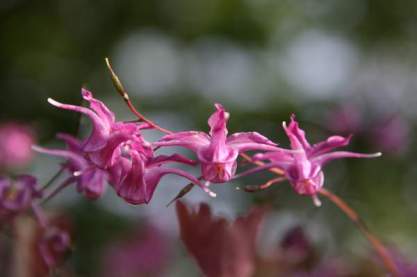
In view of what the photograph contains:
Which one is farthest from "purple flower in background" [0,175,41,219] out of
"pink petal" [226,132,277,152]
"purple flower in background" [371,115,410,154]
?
"purple flower in background" [371,115,410,154]

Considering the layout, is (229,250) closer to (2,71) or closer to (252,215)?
(252,215)

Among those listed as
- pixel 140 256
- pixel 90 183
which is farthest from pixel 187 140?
pixel 140 256

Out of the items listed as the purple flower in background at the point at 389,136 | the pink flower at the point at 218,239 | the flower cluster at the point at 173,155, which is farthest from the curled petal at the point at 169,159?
the purple flower in background at the point at 389,136

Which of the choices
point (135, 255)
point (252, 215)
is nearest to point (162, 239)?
point (135, 255)

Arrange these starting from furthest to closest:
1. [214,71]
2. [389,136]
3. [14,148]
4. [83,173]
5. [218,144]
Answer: [214,71] < [389,136] < [14,148] < [83,173] < [218,144]

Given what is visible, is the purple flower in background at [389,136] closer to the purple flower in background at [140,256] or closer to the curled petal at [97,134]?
the purple flower in background at [140,256]

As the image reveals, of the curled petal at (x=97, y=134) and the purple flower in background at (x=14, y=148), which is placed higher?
the purple flower in background at (x=14, y=148)

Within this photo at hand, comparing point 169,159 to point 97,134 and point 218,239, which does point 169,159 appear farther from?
point 218,239
